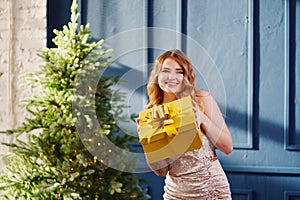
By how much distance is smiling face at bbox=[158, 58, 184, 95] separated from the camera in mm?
2635

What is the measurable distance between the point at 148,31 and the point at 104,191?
1087 millimetres

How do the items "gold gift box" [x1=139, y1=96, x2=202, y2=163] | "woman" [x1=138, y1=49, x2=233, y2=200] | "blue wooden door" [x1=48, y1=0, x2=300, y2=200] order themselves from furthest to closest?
1. "blue wooden door" [x1=48, y1=0, x2=300, y2=200]
2. "woman" [x1=138, y1=49, x2=233, y2=200]
3. "gold gift box" [x1=139, y1=96, x2=202, y2=163]

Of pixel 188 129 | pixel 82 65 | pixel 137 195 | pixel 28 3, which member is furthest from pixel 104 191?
pixel 28 3

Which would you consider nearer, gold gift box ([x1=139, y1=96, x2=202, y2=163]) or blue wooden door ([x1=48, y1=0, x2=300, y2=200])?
gold gift box ([x1=139, y1=96, x2=202, y2=163])

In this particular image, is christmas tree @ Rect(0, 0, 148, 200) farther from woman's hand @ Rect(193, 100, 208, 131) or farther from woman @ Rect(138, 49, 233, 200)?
woman's hand @ Rect(193, 100, 208, 131)

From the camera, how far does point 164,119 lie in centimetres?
256

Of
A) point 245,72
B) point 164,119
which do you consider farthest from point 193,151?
point 245,72

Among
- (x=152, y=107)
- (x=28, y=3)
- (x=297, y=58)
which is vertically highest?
(x=28, y=3)

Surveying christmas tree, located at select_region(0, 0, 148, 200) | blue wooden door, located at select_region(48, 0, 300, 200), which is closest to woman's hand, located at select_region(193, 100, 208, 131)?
christmas tree, located at select_region(0, 0, 148, 200)

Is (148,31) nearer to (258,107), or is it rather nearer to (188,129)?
(258,107)

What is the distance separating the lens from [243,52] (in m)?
3.80

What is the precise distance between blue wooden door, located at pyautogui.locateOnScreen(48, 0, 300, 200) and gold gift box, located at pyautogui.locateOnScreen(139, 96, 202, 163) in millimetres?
1131

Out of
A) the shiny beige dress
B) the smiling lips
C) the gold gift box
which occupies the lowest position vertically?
the shiny beige dress

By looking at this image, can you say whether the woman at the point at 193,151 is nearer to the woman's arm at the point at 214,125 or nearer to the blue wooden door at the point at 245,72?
the woman's arm at the point at 214,125
